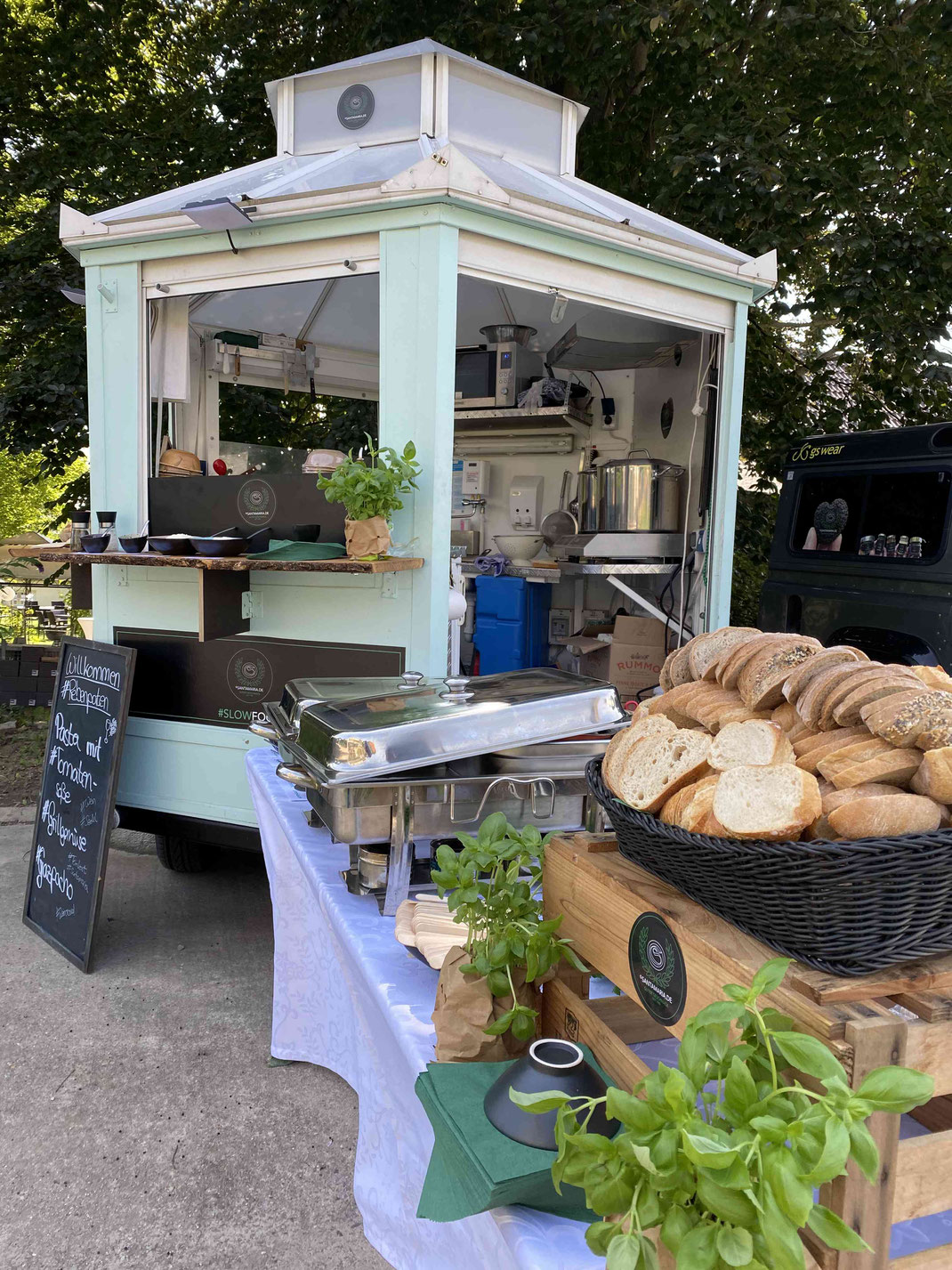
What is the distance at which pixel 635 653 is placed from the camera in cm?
588

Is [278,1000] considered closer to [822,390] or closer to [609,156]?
[822,390]

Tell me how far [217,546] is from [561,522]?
3675 millimetres

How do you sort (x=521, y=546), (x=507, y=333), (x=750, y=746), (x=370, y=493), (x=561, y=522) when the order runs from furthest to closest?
(x=521, y=546), (x=561, y=522), (x=507, y=333), (x=370, y=493), (x=750, y=746)

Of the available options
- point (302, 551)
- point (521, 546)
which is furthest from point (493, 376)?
point (302, 551)

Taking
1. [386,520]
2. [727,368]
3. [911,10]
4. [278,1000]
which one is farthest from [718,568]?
[911,10]

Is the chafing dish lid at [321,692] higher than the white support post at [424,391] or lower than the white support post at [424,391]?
lower

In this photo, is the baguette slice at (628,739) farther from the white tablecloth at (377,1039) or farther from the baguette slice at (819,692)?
the white tablecloth at (377,1039)

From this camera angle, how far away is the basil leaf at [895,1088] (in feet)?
2.38

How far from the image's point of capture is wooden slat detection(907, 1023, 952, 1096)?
0.90 metres

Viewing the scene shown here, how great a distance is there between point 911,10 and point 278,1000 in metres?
7.38

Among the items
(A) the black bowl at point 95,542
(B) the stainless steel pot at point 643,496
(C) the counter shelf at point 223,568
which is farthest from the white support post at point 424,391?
(B) the stainless steel pot at point 643,496

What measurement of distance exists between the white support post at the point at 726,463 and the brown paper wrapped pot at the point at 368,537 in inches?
75.6

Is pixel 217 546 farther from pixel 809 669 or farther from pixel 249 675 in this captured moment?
pixel 809 669

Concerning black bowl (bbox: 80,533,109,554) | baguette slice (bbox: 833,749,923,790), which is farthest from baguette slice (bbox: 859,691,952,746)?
black bowl (bbox: 80,533,109,554)
